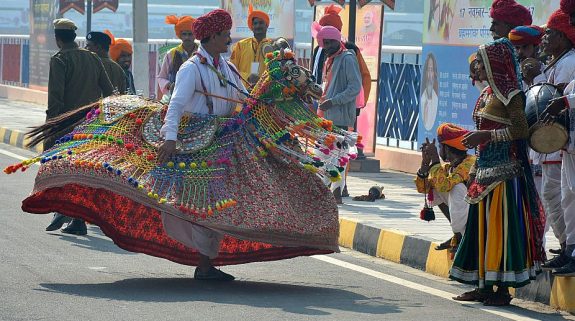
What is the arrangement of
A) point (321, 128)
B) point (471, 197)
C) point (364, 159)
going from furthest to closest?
point (364, 159), point (321, 128), point (471, 197)

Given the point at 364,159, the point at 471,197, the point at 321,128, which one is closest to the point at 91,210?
the point at 321,128

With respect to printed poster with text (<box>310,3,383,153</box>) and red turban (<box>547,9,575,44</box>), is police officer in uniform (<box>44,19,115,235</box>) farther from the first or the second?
printed poster with text (<box>310,3,383,153</box>)

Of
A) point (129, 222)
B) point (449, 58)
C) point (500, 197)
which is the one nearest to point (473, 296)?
point (500, 197)

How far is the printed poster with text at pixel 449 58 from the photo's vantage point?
A: 16375mm

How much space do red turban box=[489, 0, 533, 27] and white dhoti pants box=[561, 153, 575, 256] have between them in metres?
0.88

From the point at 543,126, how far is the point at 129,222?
112 inches

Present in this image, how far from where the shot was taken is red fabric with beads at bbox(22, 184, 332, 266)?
9.97 meters

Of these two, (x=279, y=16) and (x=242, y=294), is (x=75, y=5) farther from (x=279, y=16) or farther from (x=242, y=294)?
(x=242, y=294)

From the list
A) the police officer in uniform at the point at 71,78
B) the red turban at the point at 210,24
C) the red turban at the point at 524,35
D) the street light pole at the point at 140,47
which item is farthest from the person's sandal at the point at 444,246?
the street light pole at the point at 140,47

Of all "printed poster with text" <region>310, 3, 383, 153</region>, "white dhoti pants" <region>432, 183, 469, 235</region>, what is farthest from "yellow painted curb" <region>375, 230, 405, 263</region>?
"printed poster with text" <region>310, 3, 383, 153</region>

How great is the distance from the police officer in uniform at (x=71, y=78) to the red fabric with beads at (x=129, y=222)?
8.07 feet

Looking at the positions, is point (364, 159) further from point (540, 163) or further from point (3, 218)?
point (540, 163)

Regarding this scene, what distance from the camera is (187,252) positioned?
32.9 ft

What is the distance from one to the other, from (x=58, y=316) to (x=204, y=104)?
7.02ft
